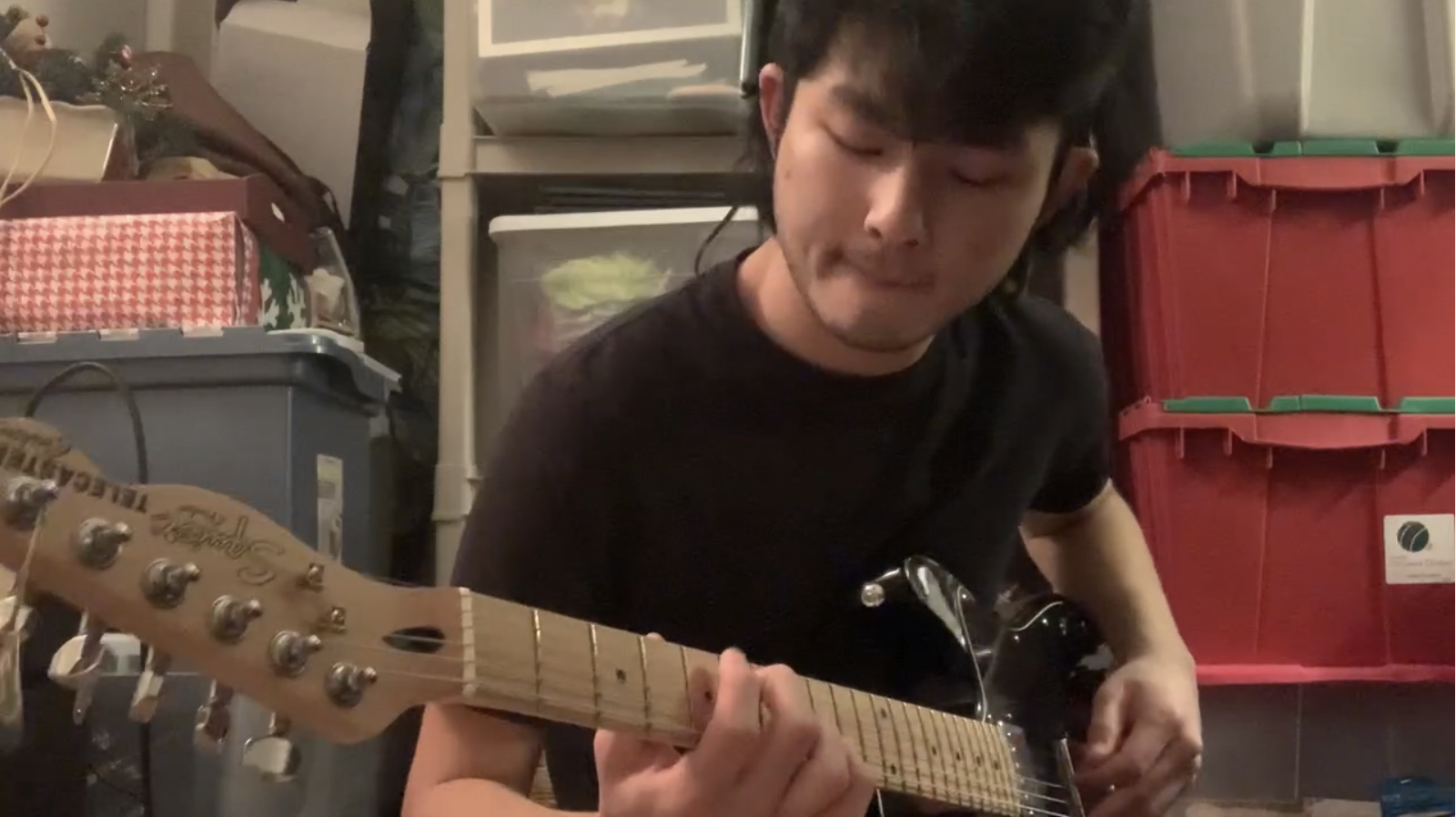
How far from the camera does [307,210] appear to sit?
1.38 metres

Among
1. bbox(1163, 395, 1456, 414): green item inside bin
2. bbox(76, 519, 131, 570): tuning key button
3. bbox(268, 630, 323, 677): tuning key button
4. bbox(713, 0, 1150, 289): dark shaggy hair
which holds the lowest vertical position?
bbox(1163, 395, 1456, 414): green item inside bin

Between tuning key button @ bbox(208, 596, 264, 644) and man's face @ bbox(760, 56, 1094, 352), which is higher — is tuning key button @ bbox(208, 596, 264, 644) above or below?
below

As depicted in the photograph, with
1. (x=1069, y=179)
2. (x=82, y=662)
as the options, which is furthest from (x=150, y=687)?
(x=1069, y=179)

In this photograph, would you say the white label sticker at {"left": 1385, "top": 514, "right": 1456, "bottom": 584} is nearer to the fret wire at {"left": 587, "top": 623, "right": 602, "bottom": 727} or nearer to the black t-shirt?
the black t-shirt

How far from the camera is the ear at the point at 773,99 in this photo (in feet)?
2.67

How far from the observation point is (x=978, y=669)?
0.85m

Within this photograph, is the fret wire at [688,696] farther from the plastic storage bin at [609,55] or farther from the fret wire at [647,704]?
the plastic storage bin at [609,55]

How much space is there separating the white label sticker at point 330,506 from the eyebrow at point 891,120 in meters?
0.63

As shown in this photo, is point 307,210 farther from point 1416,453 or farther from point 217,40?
point 1416,453

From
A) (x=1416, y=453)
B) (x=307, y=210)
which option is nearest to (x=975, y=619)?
(x=1416, y=453)

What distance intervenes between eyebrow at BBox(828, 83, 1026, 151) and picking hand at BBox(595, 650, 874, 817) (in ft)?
1.01

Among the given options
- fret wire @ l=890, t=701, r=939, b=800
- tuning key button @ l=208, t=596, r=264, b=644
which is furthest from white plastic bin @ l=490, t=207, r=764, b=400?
tuning key button @ l=208, t=596, r=264, b=644

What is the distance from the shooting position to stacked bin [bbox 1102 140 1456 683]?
4.21 ft

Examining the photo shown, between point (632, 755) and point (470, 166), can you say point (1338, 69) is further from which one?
point (632, 755)
